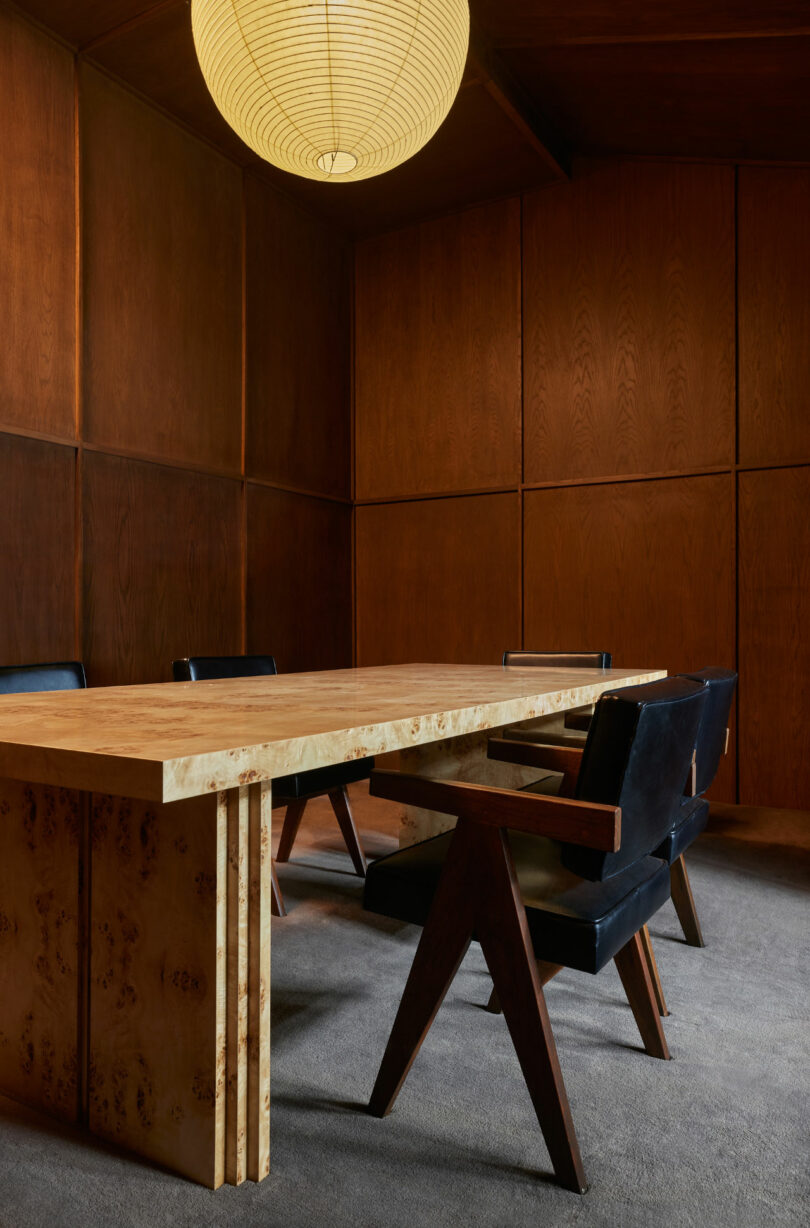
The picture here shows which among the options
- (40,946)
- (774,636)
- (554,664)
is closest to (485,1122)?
(40,946)

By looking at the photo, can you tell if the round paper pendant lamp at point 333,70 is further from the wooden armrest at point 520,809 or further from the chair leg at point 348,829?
the chair leg at point 348,829

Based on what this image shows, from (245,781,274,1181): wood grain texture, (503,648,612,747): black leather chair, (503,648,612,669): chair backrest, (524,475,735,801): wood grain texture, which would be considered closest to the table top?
(245,781,274,1181): wood grain texture

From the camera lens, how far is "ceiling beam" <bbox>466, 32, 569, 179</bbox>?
A: 3555 millimetres

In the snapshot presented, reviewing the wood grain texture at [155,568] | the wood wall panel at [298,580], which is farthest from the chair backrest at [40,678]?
the wood wall panel at [298,580]

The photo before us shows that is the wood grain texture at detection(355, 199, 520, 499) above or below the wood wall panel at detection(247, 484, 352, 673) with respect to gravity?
above

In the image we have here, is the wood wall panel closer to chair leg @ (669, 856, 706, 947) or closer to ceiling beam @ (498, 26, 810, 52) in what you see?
ceiling beam @ (498, 26, 810, 52)

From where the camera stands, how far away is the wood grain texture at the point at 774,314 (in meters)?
4.13

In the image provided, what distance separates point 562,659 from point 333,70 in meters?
2.25

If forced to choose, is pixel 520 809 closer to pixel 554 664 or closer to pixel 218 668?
pixel 218 668

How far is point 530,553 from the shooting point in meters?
4.86

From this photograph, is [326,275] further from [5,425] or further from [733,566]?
[733,566]

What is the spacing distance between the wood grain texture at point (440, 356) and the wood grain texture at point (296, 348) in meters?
0.18

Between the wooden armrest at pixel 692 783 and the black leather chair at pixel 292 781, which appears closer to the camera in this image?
the wooden armrest at pixel 692 783

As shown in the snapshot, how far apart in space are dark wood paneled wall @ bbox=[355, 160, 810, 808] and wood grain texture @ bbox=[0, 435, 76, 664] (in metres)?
2.26
